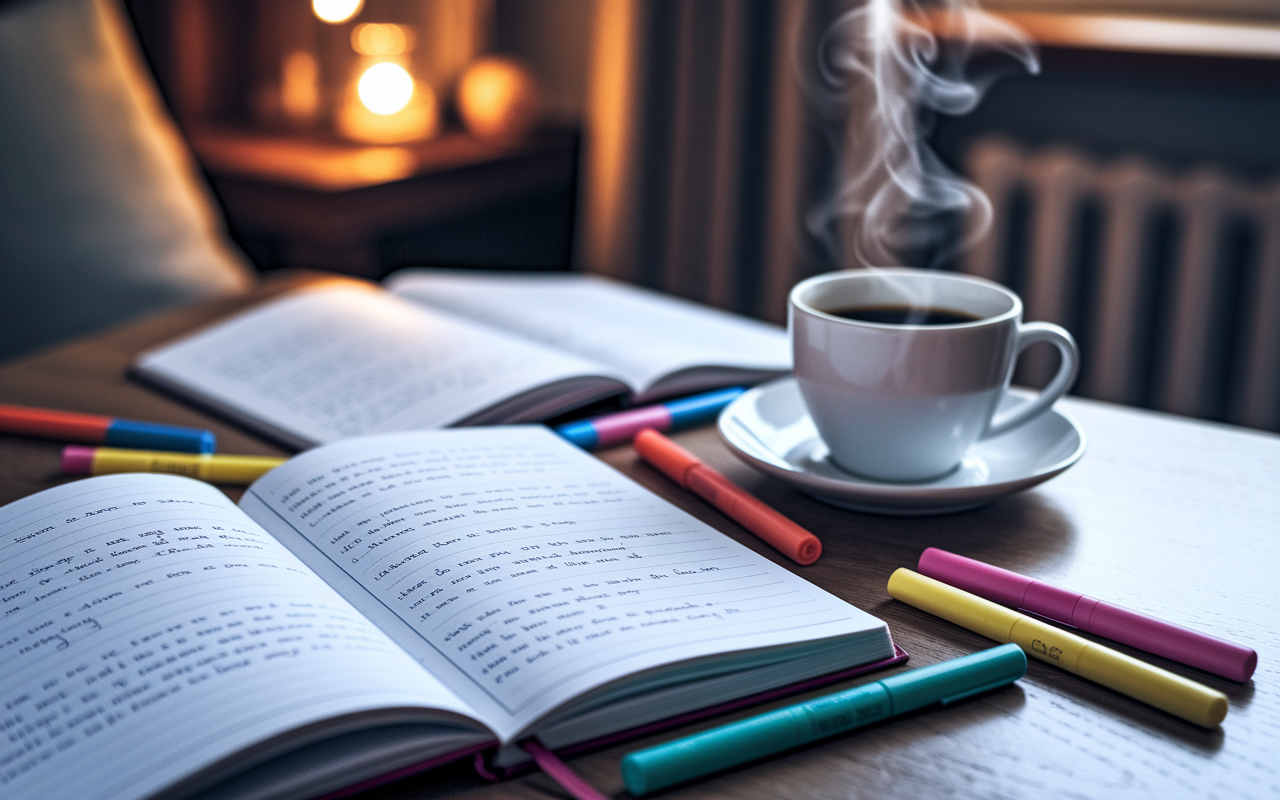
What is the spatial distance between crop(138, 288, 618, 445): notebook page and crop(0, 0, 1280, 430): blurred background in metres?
0.76

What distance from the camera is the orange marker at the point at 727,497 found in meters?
0.57

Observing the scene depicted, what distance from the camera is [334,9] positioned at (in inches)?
78.3

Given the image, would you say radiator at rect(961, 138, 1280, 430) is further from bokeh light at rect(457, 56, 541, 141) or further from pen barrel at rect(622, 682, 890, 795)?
pen barrel at rect(622, 682, 890, 795)

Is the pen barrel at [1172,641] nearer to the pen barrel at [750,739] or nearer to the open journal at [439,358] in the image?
the pen barrel at [750,739]

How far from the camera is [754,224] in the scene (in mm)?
2008

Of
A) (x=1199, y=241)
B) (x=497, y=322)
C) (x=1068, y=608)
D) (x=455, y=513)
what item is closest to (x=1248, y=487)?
(x=1068, y=608)

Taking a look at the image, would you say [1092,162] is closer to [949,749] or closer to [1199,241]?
[1199,241]

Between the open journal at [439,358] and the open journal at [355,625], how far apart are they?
0.15 m

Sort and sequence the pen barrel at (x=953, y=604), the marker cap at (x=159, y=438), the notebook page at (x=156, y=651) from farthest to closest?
the marker cap at (x=159, y=438) < the pen barrel at (x=953, y=604) < the notebook page at (x=156, y=651)

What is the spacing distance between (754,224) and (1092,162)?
579mm

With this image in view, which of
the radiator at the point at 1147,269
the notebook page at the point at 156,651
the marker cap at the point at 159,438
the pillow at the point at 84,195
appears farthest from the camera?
the radiator at the point at 1147,269

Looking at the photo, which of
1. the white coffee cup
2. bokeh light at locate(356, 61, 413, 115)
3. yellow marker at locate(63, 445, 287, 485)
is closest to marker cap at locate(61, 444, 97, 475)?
yellow marker at locate(63, 445, 287, 485)

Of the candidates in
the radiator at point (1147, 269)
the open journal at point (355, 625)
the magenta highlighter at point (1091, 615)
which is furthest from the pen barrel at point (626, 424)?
the radiator at point (1147, 269)

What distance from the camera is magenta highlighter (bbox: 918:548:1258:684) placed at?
1.53 feet
